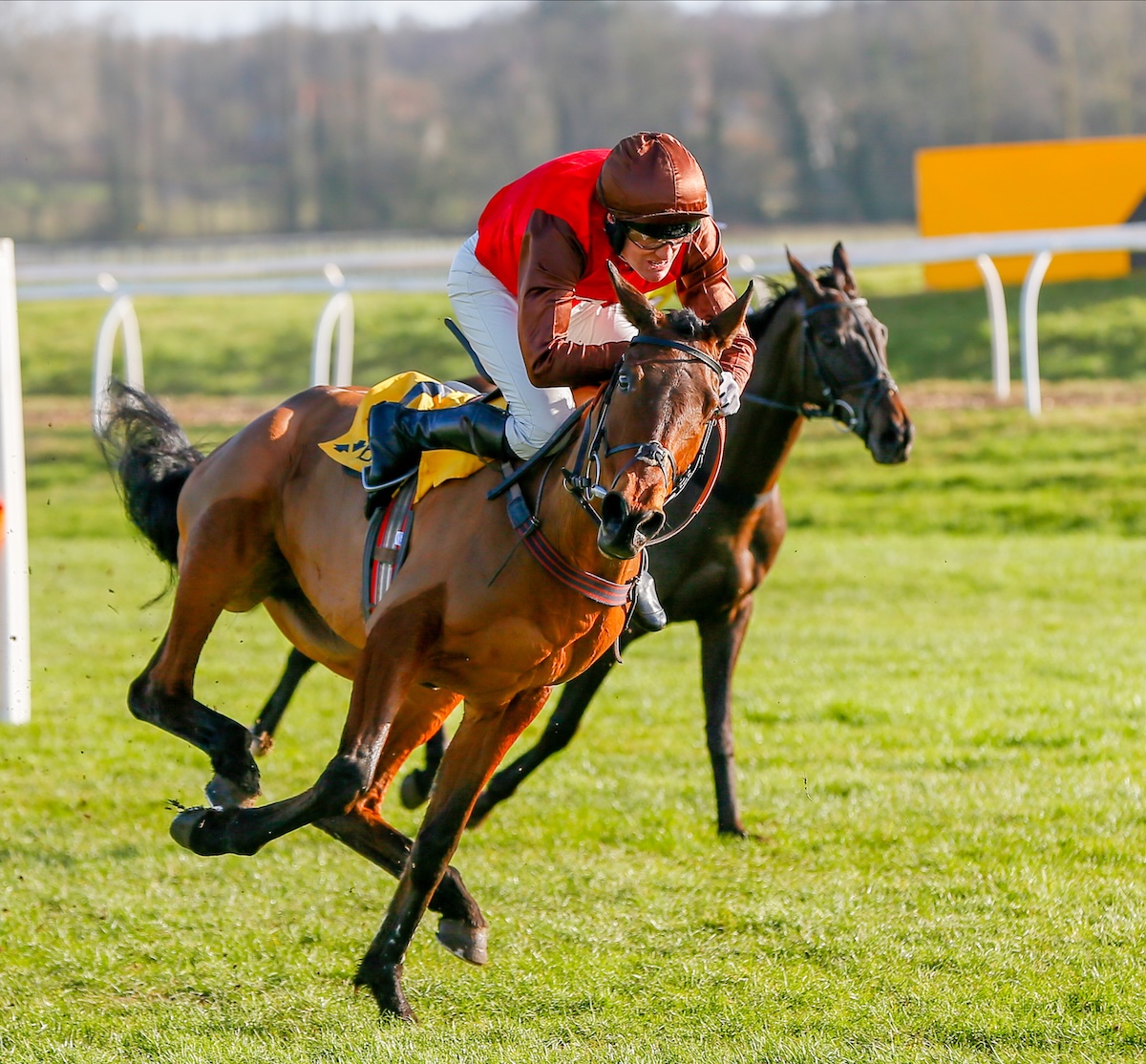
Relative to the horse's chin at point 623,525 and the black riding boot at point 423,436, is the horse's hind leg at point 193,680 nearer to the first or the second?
the black riding boot at point 423,436

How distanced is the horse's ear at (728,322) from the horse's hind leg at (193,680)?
1.89m

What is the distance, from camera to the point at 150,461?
498cm

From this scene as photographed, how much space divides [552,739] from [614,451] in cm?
254

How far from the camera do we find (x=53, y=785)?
599 centimetres

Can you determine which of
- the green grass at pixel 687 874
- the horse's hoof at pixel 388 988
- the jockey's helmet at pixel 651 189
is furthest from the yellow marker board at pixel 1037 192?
the horse's hoof at pixel 388 988

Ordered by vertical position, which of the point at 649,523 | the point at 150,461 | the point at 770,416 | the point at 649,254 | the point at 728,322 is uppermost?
the point at 649,254

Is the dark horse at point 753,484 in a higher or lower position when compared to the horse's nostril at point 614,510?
lower

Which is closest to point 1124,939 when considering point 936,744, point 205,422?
point 936,744

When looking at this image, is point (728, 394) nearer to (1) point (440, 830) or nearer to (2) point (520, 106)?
(1) point (440, 830)

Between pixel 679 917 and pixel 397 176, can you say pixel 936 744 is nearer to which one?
pixel 679 917

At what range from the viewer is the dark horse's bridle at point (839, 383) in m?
5.52

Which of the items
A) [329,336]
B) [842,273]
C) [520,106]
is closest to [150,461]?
[842,273]

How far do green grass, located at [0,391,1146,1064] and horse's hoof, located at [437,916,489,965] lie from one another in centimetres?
9

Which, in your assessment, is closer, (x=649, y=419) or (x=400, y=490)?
(x=649, y=419)
